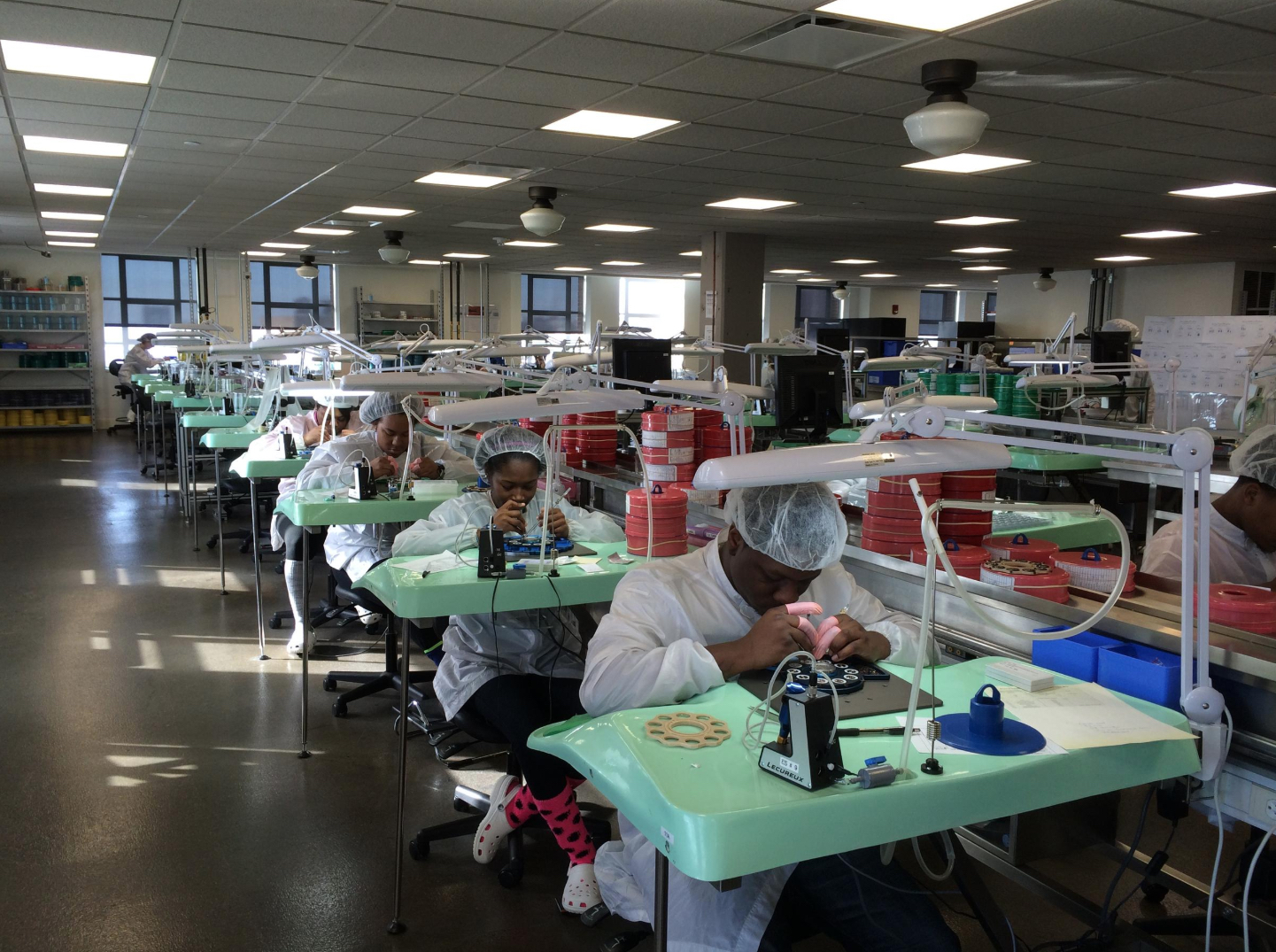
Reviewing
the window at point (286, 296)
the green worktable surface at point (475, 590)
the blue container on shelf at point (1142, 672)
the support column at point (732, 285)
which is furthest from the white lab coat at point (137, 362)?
the blue container on shelf at point (1142, 672)

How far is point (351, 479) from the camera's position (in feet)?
13.3

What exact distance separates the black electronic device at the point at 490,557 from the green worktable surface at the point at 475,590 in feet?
0.09

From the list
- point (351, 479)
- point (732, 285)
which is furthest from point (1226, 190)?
point (351, 479)

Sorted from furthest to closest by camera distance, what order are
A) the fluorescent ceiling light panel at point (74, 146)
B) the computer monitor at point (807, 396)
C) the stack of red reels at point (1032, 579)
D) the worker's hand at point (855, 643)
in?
the computer monitor at point (807, 396) < the fluorescent ceiling light panel at point (74, 146) < the stack of red reels at point (1032, 579) < the worker's hand at point (855, 643)

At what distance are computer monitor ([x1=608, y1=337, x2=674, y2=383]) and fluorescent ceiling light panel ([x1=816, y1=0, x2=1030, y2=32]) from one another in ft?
7.58

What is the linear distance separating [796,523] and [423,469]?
2806mm

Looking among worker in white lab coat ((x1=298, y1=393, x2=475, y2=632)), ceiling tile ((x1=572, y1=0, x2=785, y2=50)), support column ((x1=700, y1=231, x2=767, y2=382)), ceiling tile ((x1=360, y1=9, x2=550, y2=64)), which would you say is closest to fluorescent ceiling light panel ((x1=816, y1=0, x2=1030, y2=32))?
ceiling tile ((x1=572, y1=0, x2=785, y2=50))

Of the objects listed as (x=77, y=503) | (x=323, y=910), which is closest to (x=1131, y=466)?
(x=323, y=910)

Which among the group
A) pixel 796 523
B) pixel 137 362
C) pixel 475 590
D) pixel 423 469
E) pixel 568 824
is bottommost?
pixel 568 824

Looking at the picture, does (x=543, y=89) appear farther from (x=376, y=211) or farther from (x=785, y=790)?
(x=376, y=211)

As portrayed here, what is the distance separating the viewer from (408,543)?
9.41 ft

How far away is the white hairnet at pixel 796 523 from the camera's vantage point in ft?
5.70

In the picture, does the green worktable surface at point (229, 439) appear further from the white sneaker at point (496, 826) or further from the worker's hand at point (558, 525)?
the white sneaker at point (496, 826)

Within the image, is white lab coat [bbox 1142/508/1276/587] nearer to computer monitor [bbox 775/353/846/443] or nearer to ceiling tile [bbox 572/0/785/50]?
ceiling tile [bbox 572/0/785/50]
